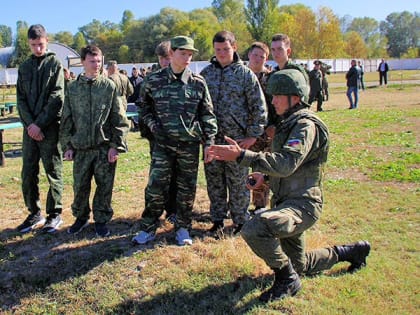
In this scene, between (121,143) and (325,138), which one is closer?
(325,138)

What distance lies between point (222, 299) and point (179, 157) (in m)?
1.50

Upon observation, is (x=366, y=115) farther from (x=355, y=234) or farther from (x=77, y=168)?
(x=77, y=168)

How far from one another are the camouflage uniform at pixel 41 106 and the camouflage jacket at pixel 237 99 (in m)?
1.79

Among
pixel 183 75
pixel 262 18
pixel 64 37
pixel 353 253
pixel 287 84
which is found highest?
pixel 64 37

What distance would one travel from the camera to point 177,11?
88.1 meters

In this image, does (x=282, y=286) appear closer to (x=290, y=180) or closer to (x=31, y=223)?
(x=290, y=180)

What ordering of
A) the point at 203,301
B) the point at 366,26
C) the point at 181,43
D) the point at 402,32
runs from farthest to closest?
1. the point at 402,32
2. the point at 366,26
3. the point at 181,43
4. the point at 203,301

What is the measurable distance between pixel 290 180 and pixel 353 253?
1.16 m

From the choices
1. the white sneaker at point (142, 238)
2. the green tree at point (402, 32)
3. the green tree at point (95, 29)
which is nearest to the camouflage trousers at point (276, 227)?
the white sneaker at point (142, 238)

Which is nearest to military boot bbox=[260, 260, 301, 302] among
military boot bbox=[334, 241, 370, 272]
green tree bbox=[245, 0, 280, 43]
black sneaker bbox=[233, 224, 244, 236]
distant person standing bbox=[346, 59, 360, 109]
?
military boot bbox=[334, 241, 370, 272]

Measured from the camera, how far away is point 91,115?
495 centimetres

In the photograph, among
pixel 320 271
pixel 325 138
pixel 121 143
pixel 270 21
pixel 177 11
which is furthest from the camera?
pixel 177 11

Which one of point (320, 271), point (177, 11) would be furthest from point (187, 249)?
point (177, 11)

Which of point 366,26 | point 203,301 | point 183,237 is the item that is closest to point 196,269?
point 203,301
